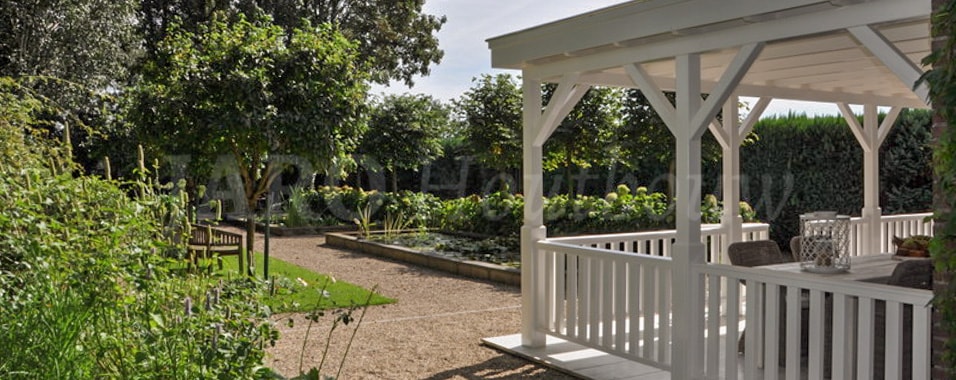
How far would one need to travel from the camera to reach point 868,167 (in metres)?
8.50

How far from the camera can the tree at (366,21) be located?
21719 millimetres

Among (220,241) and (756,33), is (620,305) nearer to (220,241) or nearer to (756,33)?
(756,33)

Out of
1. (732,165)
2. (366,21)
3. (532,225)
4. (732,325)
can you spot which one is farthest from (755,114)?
(366,21)

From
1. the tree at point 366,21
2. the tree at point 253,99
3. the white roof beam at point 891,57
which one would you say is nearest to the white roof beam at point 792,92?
the white roof beam at point 891,57

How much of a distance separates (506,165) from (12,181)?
11414 mm

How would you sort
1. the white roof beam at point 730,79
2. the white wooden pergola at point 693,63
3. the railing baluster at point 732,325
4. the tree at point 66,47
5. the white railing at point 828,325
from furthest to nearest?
the tree at point 66,47
the railing baluster at point 732,325
the white roof beam at point 730,79
the white wooden pergola at point 693,63
the white railing at point 828,325

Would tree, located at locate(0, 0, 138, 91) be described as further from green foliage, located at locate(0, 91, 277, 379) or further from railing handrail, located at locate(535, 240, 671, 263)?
green foliage, located at locate(0, 91, 277, 379)

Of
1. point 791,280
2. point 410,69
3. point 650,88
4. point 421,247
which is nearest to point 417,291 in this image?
point 421,247

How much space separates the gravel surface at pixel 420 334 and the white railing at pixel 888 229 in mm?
3815

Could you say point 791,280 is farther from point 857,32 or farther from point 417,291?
point 417,291

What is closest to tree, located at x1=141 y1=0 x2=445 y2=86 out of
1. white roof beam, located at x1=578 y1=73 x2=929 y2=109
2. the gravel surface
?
the gravel surface

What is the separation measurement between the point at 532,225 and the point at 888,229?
192 inches

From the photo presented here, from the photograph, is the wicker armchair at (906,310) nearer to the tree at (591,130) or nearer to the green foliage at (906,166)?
the tree at (591,130)

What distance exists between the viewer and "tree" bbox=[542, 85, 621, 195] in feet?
41.8
